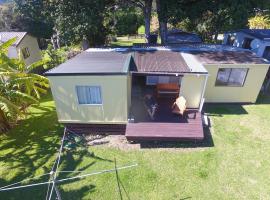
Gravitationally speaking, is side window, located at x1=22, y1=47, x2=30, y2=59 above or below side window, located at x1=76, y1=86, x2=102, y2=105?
below

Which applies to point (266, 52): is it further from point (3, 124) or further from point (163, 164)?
Result: point (3, 124)

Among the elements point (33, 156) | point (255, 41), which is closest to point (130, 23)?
point (255, 41)

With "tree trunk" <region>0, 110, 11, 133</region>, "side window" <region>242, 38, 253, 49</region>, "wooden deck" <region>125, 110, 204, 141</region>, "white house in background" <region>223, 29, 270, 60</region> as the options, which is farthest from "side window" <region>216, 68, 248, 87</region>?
"tree trunk" <region>0, 110, 11, 133</region>

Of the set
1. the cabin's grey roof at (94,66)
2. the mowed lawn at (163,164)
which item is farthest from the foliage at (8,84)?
the cabin's grey roof at (94,66)

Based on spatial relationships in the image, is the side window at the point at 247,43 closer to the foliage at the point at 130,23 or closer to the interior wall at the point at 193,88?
the interior wall at the point at 193,88

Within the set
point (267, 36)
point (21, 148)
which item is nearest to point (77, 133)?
point (21, 148)

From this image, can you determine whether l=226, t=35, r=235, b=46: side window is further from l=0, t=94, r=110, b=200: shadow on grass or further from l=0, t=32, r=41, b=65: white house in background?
l=0, t=32, r=41, b=65: white house in background

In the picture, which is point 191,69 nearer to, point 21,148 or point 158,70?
point 158,70
